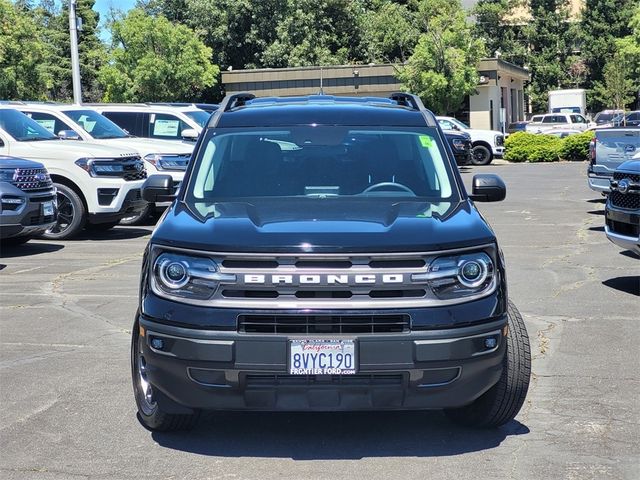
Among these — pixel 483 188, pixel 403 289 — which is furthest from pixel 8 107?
pixel 403 289

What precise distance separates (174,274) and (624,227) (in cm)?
643

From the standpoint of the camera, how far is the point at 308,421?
5.54m

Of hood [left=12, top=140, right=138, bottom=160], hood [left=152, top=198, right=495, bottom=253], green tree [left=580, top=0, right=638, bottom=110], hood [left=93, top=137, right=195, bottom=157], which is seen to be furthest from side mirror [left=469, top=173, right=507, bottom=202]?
green tree [left=580, top=0, right=638, bottom=110]

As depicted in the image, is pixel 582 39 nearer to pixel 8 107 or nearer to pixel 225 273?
pixel 8 107

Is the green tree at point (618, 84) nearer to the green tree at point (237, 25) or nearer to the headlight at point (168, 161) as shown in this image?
the green tree at point (237, 25)

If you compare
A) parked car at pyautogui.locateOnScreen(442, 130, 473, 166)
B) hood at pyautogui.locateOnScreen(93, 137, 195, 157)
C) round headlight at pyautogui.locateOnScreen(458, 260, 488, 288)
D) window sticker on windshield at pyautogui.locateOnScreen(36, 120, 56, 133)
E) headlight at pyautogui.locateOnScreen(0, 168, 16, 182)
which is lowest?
parked car at pyautogui.locateOnScreen(442, 130, 473, 166)

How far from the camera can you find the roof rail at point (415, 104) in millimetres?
6215

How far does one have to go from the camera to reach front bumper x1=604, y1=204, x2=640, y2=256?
9.56 meters

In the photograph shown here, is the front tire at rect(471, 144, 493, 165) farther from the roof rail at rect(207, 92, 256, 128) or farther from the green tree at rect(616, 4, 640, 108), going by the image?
the roof rail at rect(207, 92, 256, 128)

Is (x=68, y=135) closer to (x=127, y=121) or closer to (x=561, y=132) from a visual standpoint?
(x=127, y=121)

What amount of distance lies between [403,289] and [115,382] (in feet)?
8.84

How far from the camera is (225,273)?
459 cm

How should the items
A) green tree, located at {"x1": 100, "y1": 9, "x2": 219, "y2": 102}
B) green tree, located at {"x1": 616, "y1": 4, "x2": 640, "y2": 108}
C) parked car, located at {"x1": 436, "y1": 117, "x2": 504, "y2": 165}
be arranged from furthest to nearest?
green tree, located at {"x1": 616, "y1": 4, "x2": 640, "y2": 108} → green tree, located at {"x1": 100, "y1": 9, "x2": 219, "y2": 102} → parked car, located at {"x1": 436, "y1": 117, "x2": 504, "y2": 165}

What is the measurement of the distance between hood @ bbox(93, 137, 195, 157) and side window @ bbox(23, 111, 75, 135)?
2.62 feet
